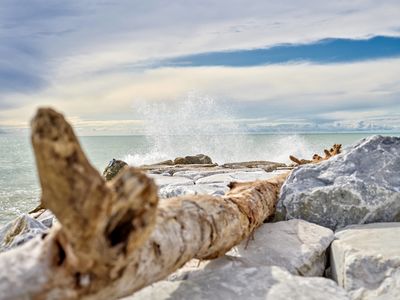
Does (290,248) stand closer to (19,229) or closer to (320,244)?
(320,244)

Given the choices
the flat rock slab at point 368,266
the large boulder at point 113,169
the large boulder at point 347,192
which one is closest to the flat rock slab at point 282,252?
the flat rock slab at point 368,266

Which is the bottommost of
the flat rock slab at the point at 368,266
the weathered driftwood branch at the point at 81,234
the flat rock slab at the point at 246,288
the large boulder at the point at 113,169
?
the large boulder at the point at 113,169

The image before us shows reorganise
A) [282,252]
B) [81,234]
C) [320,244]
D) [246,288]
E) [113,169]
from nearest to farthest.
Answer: [81,234] < [246,288] < [282,252] < [320,244] < [113,169]

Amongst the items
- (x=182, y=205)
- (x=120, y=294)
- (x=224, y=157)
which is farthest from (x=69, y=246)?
(x=224, y=157)

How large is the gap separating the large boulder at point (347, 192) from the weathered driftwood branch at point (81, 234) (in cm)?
215

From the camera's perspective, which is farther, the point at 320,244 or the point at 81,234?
the point at 320,244

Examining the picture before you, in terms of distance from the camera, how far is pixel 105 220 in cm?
151

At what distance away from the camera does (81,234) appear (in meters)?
1.50

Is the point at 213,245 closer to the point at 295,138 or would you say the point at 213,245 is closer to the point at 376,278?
the point at 376,278

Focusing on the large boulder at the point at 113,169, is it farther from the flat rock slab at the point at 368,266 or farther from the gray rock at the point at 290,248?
the flat rock slab at the point at 368,266

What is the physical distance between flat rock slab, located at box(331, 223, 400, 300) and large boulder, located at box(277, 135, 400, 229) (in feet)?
1.96

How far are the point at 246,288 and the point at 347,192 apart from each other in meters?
1.80

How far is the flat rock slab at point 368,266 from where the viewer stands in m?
2.81

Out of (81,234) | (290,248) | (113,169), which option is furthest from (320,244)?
(113,169)
